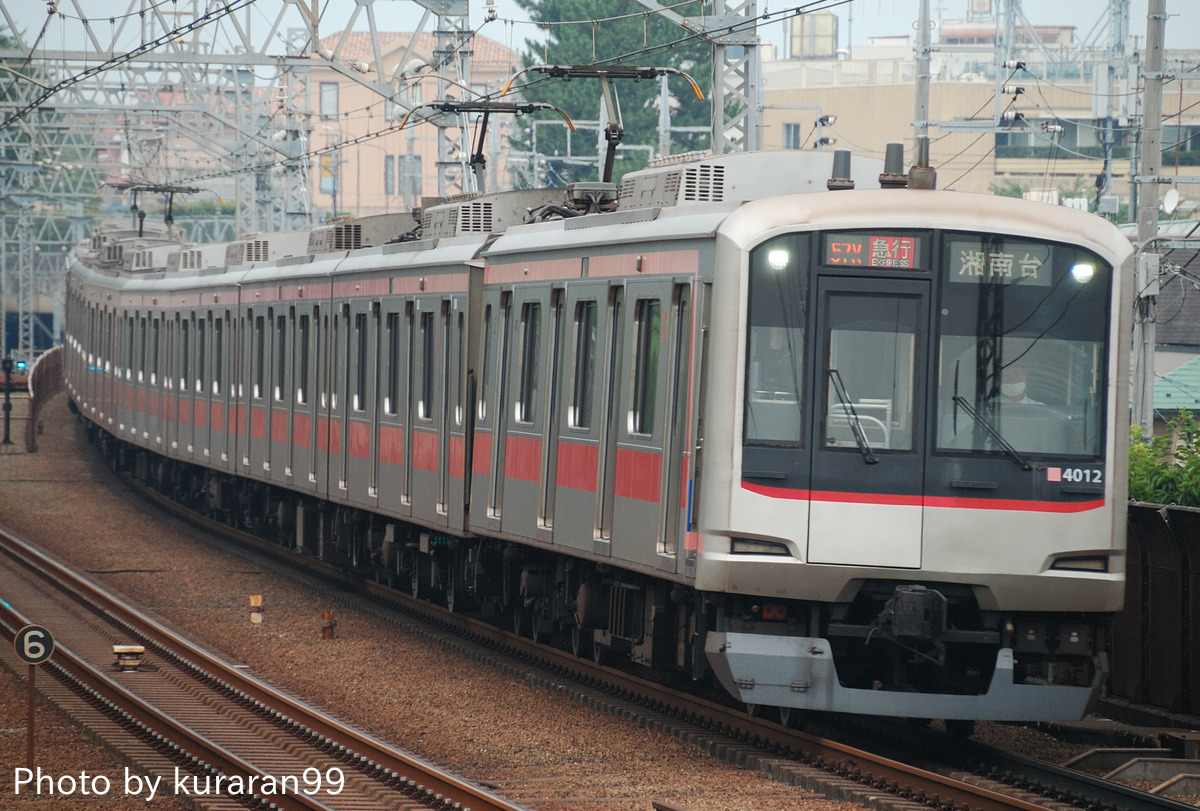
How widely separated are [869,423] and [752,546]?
0.86 meters

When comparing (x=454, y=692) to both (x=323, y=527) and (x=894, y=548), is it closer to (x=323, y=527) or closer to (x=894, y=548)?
(x=894, y=548)

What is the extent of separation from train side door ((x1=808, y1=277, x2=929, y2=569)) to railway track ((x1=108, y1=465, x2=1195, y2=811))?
1.05m

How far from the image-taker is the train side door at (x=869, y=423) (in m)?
9.23

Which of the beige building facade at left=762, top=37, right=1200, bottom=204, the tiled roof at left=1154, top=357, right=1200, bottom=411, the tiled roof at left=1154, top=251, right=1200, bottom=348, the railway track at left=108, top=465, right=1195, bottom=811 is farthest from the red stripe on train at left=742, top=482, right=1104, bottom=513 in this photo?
the beige building facade at left=762, top=37, right=1200, bottom=204

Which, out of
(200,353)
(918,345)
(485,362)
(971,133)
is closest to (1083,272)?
(918,345)

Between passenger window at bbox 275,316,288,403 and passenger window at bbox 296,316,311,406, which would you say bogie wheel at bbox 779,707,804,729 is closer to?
passenger window at bbox 296,316,311,406

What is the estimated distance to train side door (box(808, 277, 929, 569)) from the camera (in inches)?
363

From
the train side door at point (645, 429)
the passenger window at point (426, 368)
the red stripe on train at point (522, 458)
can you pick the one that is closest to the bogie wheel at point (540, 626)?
the red stripe on train at point (522, 458)

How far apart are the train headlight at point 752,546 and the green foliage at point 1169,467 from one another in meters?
4.13

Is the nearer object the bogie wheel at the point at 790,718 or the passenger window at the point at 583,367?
the bogie wheel at the point at 790,718

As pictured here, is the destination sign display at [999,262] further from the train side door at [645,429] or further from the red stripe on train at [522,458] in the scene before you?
the red stripe on train at [522,458]

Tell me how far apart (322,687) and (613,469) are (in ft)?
10.3

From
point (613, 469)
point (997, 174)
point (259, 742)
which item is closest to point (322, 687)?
point (259, 742)

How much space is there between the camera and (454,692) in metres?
12.4
